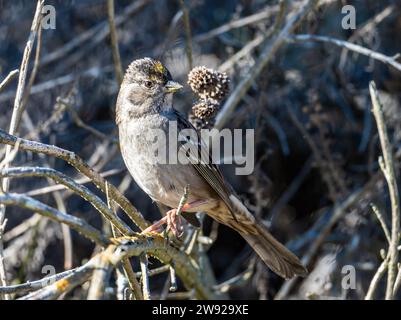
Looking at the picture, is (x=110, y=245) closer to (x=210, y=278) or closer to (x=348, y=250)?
(x=210, y=278)

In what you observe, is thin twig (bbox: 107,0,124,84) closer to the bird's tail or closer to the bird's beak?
the bird's beak

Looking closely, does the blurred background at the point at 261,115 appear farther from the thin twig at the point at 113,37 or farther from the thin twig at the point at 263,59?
the thin twig at the point at 113,37

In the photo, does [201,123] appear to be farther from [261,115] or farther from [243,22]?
[243,22]

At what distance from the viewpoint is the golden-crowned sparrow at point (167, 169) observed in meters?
4.84

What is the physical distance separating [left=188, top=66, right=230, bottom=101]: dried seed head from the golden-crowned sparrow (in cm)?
54

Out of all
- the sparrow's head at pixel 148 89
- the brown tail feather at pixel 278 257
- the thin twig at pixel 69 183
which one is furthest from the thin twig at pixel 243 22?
the thin twig at pixel 69 183

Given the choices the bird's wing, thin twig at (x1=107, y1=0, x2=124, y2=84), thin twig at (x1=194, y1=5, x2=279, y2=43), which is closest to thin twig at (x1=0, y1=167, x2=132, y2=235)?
the bird's wing

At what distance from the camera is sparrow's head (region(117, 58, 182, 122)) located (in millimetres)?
5074

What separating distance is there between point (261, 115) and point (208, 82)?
1768 mm

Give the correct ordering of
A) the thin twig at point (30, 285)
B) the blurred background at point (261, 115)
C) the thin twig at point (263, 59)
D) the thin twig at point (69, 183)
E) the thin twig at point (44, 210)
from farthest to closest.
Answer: the blurred background at point (261, 115)
the thin twig at point (263, 59)
the thin twig at point (30, 285)
the thin twig at point (69, 183)
the thin twig at point (44, 210)

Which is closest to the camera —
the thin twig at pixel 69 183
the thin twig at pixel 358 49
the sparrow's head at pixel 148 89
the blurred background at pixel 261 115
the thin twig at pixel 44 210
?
the thin twig at pixel 44 210

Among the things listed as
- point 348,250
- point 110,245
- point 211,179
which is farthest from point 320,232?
point 110,245

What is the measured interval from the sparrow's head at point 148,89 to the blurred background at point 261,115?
0.86 meters
